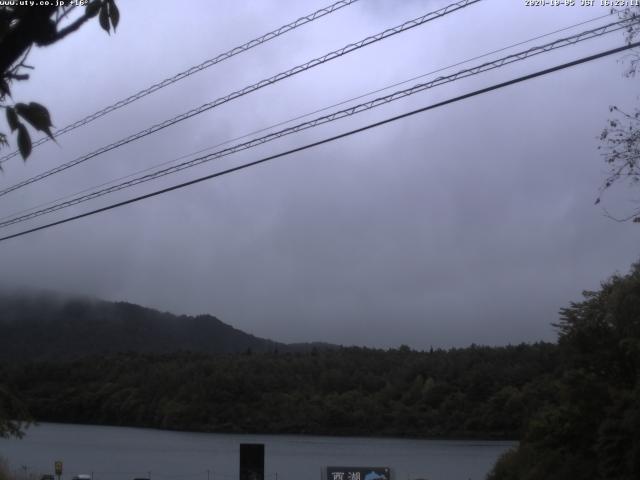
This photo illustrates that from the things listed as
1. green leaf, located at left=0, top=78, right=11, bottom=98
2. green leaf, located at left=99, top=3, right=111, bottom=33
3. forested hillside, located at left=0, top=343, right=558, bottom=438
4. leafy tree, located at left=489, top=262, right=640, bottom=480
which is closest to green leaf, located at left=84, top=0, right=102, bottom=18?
green leaf, located at left=99, top=3, right=111, bottom=33

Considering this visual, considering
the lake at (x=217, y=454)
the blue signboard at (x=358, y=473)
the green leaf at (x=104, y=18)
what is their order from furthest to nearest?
the lake at (x=217, y=454)
the blue signboard at (x=358, y=473)
the green leaf at (x=104, y=18)

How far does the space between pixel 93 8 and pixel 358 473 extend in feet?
77.8

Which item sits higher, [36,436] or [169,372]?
[169,372]

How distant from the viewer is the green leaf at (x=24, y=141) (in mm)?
3867

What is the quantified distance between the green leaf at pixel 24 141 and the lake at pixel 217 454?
96.9 feet

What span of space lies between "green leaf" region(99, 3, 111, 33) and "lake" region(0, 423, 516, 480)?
29.6 m

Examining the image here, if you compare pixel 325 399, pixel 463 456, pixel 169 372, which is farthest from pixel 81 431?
pixel 463 456

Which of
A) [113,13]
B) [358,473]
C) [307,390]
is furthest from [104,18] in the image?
[307,390]

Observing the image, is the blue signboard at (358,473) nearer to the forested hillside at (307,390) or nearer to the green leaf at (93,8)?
the forested hillside at (307,390)

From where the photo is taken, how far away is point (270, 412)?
1695 inches

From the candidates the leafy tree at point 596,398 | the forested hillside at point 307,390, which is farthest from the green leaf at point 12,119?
the forested hillside at point 307,390

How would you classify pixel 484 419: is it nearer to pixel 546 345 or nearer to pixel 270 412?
pixel 546 345

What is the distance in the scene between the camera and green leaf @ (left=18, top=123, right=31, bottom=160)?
3.87 metres

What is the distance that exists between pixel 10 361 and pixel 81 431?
392 inches
